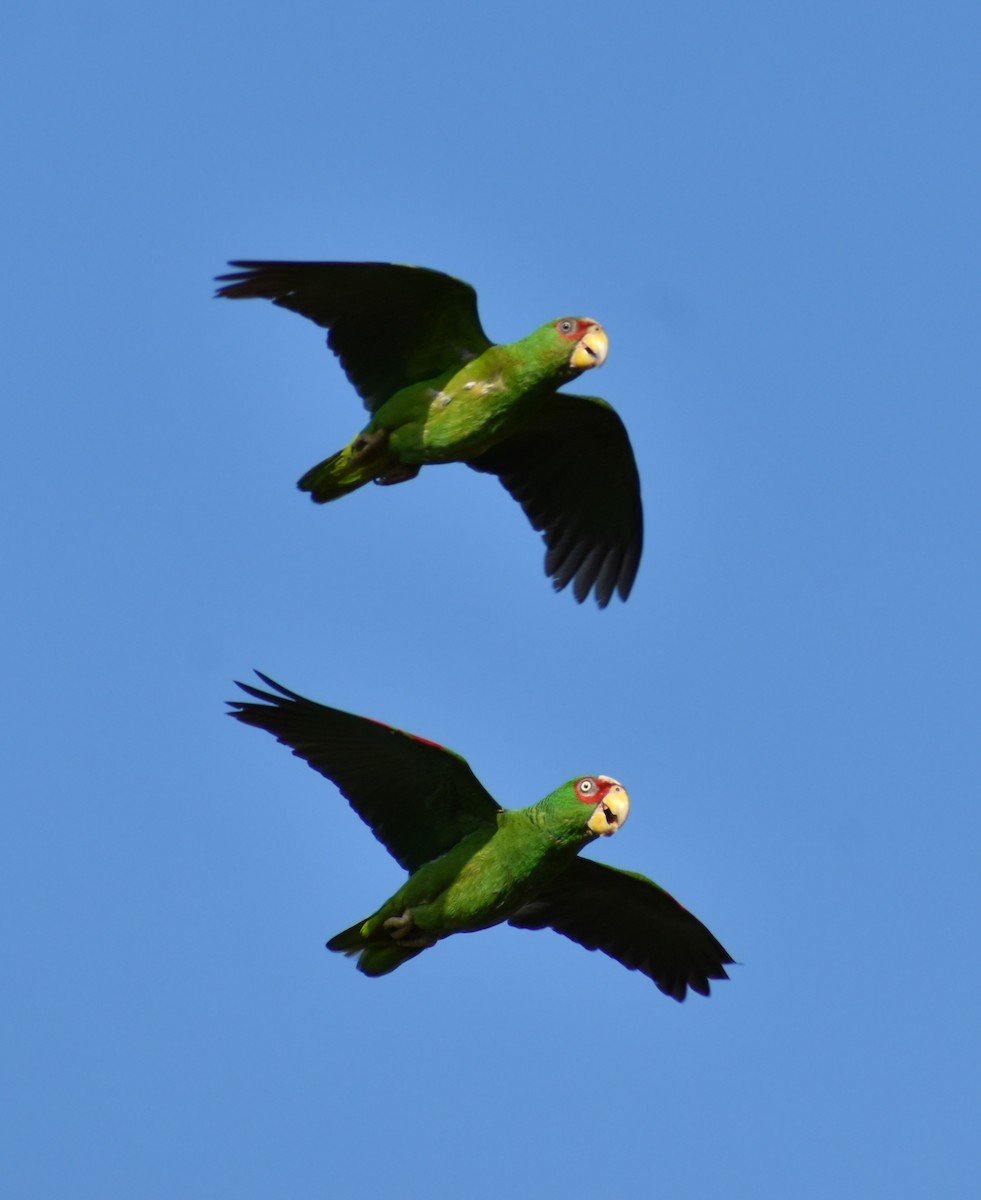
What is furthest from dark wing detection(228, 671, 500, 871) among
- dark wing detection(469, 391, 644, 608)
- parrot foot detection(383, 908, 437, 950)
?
dark wing detection(469, 391, 644, 608)

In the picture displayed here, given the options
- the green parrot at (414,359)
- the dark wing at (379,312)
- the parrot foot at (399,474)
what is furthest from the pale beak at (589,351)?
the parrot foot at (399,474)

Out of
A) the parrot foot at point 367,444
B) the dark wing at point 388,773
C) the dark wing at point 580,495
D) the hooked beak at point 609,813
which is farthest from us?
the dark wing at point 580,495

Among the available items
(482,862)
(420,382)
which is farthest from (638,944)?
(420,382)

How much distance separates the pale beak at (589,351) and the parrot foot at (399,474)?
1542 mm

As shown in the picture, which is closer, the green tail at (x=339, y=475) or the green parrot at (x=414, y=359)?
the green parrot at (x=414, y=359)

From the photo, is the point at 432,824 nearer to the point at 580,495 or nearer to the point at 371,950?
the point at 371,950

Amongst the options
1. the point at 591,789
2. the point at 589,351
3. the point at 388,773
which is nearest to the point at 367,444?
the point at 589,351

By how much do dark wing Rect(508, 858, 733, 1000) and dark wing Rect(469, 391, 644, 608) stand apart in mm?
3034

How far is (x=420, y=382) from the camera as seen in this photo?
16.7 m

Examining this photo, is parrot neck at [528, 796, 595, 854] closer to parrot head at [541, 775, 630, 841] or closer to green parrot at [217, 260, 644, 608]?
parrot head at [541, 775, 630, 841]

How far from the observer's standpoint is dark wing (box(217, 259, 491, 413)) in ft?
53.5

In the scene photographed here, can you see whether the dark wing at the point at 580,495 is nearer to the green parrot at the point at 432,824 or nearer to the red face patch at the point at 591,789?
the green parrot at the point at 432,824

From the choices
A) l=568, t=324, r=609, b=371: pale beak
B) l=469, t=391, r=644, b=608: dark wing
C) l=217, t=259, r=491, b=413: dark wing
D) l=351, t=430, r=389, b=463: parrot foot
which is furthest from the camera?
l=469, t=391, r=644, b=608: dark wing

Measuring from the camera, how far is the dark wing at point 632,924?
646 inches
